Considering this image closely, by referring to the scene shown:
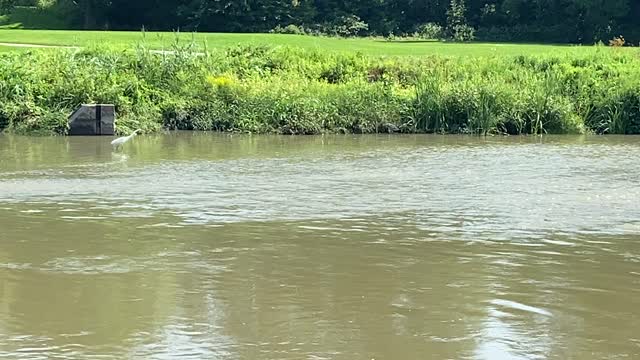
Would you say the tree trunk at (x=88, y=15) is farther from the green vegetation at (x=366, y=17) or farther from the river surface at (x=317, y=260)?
the river surface at (x=317, y=260)

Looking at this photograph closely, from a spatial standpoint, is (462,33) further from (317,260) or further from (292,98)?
(317,260)

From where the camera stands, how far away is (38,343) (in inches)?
308

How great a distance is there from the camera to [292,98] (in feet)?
88.3

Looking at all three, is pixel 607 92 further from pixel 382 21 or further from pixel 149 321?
pixel 382 21

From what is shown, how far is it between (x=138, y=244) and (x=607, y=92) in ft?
63.9

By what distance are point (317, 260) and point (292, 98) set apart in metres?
16.5

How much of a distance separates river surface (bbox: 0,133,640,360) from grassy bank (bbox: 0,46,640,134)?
7.02 meters

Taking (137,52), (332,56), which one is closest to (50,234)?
(137,52)

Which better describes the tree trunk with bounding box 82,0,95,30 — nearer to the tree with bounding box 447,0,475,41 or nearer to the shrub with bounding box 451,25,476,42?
the tree with bounding box 447,0,475,41

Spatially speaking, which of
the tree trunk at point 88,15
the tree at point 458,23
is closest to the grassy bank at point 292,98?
the tree at point 458,23

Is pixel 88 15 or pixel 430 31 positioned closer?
pixel 430 31

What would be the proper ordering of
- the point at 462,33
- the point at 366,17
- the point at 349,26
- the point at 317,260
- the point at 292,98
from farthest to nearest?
1. the point at 366,17
2. the point at 349,26
3. the point at 462,33
4. the point at 292,98
5. the point at 317,260

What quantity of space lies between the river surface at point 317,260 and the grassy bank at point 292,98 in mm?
7021

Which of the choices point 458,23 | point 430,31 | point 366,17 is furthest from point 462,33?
point 366,17
